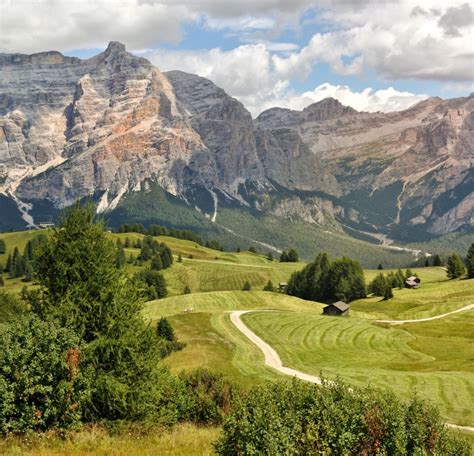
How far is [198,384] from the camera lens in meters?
34.8

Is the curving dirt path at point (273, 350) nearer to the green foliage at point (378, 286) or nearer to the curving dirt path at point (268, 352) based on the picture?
the curving dirt path at point (268, 352)

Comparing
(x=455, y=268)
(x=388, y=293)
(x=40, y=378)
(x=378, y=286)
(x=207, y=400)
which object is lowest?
(x=388, y=293)

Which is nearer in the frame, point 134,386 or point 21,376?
point 21,376

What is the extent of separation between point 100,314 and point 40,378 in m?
4.04

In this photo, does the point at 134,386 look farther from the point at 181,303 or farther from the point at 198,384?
the point at 181,303

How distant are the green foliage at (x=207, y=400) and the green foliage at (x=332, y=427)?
517 inches

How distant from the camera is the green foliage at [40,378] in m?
19.4

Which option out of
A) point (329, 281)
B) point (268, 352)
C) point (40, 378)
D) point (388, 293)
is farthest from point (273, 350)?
point (329, 281)

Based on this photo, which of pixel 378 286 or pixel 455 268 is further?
pixel 455 268

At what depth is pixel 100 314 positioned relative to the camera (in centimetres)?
2317

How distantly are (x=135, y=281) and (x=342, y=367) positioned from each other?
4848 centimetres

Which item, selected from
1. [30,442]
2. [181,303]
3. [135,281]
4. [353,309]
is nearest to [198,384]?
[135,281]

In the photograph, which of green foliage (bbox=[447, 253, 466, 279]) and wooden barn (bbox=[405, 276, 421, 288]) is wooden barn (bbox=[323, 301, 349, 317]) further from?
green foliage (bbox=[447, 253, 466, 279])

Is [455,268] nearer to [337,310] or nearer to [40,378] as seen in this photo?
[337,310]
